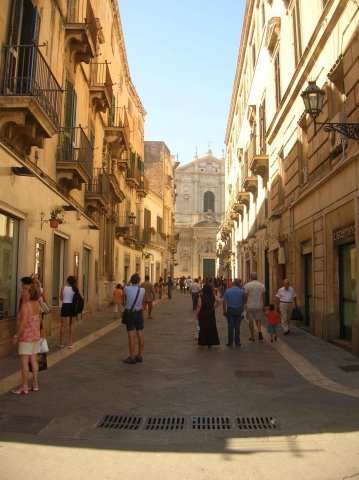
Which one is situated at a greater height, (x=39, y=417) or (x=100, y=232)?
(x=100, y=232)

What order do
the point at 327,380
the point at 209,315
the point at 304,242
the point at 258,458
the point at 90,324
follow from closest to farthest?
the point at 258,458, the point at 327,380, the point at 209,315, the point at 304,242, the point at 90,324

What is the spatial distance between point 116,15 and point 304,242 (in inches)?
648

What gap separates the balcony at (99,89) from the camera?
706 inches

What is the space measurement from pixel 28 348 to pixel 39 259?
18.4ft

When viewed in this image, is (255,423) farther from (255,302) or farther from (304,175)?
(304,175)

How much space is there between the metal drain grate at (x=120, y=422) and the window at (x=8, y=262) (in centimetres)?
472

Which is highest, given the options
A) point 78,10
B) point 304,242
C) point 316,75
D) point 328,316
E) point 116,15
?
point 116,15

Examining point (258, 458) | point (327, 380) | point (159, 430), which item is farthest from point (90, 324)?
point (258, 458)

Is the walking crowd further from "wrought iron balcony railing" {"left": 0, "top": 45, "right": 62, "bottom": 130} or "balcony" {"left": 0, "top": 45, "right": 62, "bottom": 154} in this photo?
"wrought iron balcony railing" {"left": 0, "top": 45, "right": 62, "bottom": 130}

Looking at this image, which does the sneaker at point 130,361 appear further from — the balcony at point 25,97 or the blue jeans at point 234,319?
the balcony at point 25,97

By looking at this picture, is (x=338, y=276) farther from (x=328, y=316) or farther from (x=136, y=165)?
(x=136, y=165)

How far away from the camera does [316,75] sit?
12688 millimetres

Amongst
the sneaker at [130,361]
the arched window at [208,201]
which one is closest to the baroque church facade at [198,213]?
the arched window at [208,201]

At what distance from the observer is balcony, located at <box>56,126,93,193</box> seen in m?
13.4
